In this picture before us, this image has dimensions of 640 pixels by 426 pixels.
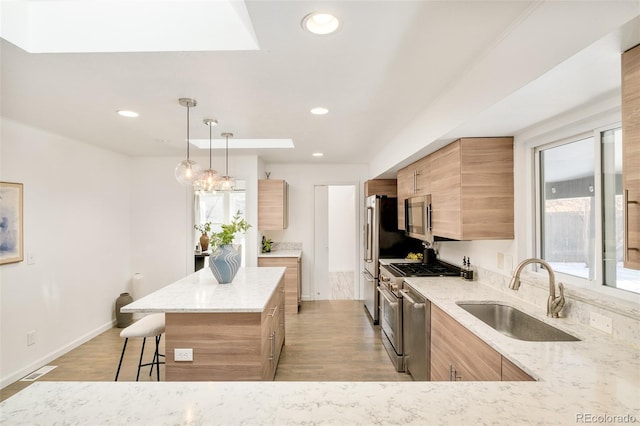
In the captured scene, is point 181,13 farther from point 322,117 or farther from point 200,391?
point 200,391

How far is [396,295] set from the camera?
293cm

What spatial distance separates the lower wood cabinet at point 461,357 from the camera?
1408 mm

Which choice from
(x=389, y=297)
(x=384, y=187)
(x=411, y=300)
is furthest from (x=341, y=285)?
(x=411, y=300)

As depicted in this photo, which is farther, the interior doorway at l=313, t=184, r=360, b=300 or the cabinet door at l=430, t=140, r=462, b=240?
the interior doorway at l=313, t=184, r=360, b=300

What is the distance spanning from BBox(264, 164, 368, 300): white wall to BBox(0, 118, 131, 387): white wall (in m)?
2.47

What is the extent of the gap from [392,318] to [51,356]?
367 cm

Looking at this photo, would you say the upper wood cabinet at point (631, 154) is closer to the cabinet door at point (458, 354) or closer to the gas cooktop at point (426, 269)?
the cabinet door at point (458, 354)

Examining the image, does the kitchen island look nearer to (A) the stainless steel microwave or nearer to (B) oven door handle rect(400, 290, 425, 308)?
(B) oven door handle rect(400, 290, 425, 308)

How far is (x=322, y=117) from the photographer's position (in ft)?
9.34

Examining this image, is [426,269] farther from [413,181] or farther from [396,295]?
[413,181]

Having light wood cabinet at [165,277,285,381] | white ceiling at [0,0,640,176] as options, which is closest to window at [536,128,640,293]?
white ceiling at [0,0,640,176]

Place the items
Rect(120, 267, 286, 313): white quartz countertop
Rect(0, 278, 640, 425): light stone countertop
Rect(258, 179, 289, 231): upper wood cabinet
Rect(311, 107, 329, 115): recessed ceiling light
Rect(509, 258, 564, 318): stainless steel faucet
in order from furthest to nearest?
1. Rect(258, 179, 289, 231): upper wood cabinet
2. Rect(311, 107, 329, 115): recessed ceiling light
3. Rect(120, 267, 286, 313): white quartz countertop
4. Rect(509, 258, 564, 318): stainless steel faucet
5. Rect(0, 278, 640, 425): light stone countertop

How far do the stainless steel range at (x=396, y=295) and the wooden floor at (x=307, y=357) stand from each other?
15 centimetres

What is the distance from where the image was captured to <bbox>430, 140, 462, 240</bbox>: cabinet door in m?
2.32
